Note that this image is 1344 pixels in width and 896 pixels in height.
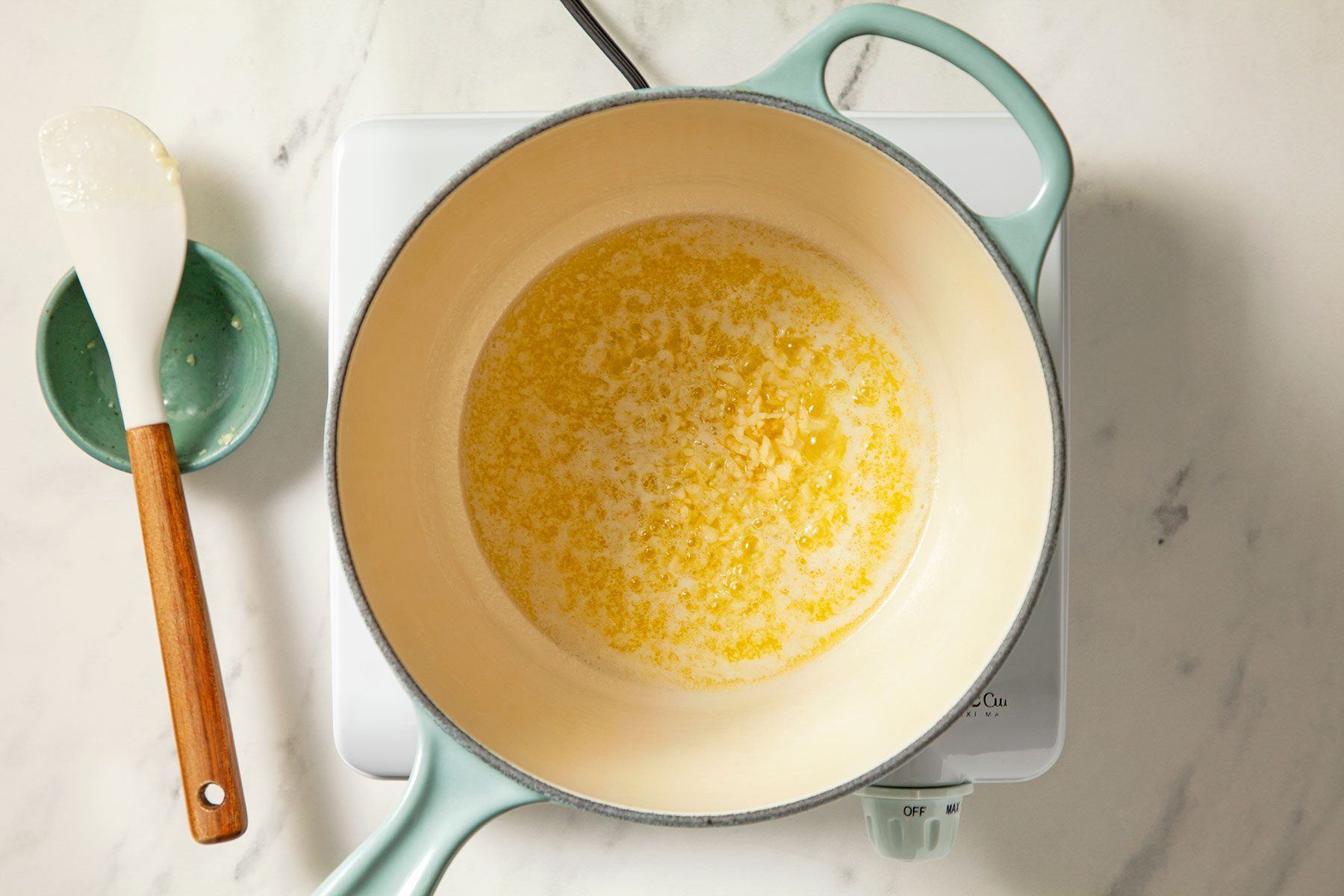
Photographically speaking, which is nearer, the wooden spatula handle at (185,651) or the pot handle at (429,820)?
the pot handle at (429,820)

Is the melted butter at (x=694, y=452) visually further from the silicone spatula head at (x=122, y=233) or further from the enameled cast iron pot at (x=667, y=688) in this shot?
the silicone spatula head at (x=122, y=233)

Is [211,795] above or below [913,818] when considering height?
below

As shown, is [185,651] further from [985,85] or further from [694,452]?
[985,85]

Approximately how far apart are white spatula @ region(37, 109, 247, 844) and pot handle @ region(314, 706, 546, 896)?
0.18 m

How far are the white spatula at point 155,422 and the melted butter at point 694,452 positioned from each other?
0.58 ft

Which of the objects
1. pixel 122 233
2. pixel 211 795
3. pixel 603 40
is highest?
pixel 603 40

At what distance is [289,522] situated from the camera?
60 centimetres

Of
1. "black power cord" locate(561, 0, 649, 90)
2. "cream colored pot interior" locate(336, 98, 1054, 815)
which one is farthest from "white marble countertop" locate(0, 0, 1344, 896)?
"cream colored pot interior" locate(336, 98, 1054, 815)

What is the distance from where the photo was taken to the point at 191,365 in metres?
0.59

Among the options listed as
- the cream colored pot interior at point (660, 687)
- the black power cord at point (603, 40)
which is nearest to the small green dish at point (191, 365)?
the cream colored pot interior at point (660, 687)

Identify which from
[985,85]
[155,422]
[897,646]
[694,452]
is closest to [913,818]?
[897,646]

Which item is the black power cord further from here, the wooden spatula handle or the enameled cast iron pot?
the wooden spatula handle

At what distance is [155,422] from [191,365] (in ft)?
→ 0.20

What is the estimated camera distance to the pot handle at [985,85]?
0.40 metres
